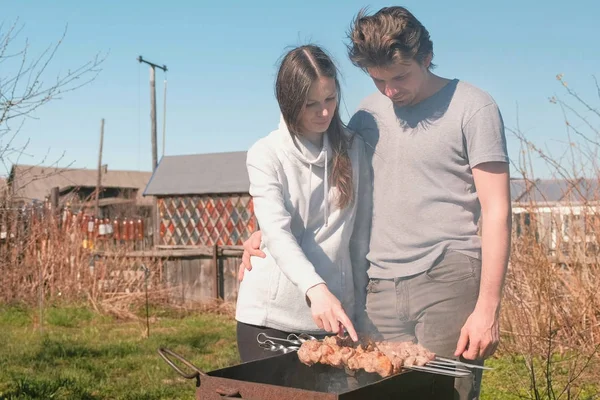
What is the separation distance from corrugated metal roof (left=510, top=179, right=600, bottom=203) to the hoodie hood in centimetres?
340

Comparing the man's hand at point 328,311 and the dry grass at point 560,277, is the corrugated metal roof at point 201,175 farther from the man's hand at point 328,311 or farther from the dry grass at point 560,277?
the man's hand at point 328,311

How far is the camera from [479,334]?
2297 millimetres

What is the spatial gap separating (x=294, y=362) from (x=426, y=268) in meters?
0.60

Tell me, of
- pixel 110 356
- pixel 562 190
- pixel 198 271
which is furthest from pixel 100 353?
pixel 562 190

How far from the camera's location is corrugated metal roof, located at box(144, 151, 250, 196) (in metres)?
12.6

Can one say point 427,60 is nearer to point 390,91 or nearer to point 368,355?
point 390,91

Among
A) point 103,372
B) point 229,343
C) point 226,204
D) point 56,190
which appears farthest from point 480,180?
point 56,190

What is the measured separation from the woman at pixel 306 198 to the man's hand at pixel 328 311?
0.18 m

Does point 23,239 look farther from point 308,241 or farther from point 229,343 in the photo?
point 308,241

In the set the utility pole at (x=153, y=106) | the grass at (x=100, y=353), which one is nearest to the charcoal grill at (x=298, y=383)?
the grass at (x=100, y=353)

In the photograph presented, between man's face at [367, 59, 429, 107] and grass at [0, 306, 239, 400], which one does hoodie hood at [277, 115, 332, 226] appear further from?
grass at [0, 306, 239, 400]

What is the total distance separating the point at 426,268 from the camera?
2434 millimetres

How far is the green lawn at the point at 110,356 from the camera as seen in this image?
6000mm

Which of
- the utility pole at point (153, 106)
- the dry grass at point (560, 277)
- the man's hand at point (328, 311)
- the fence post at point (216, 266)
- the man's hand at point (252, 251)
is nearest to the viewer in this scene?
the man's hand at point (328, 311)
